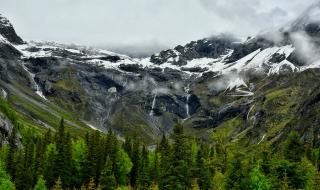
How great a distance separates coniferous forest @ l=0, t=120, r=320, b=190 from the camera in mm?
69375

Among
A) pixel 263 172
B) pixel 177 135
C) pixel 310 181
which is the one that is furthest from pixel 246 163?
pixel 177 135

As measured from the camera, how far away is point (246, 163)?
81.7 metres

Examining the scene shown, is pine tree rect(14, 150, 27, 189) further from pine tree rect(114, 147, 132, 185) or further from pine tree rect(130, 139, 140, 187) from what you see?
pine tree rect(130, 139, 140, 187)

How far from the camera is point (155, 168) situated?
119m

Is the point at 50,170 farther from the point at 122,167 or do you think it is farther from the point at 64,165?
A: the point at 122,167

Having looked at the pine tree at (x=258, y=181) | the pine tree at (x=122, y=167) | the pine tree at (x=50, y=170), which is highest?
the pine tree at (x=122, y=167)

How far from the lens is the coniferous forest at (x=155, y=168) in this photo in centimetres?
6938

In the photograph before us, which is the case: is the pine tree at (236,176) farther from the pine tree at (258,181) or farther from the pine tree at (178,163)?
the pine tree at (178,163)

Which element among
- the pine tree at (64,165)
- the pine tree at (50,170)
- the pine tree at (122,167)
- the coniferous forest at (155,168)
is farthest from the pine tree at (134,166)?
the pine tree at (50,170)

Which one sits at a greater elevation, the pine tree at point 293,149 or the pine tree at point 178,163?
the pine tree at point 293,149

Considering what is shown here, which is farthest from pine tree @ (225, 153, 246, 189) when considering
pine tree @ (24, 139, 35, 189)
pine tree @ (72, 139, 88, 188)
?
pine tree @ (24, 139, 35, 189)

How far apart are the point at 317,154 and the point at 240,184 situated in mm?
74691

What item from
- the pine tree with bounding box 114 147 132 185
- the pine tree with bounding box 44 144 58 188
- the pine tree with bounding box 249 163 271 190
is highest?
the pine tree with bounding box 114 147 132 185

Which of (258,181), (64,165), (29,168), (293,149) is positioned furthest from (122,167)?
(258,181)
